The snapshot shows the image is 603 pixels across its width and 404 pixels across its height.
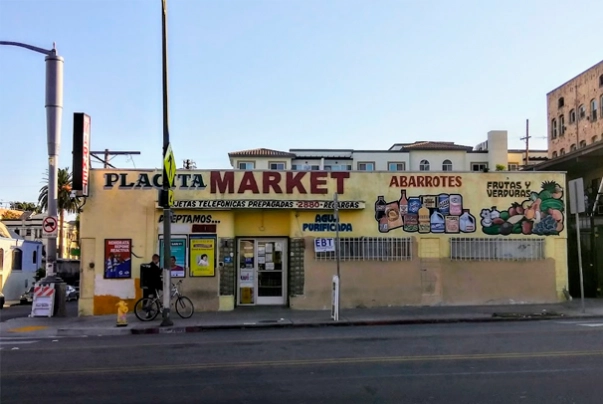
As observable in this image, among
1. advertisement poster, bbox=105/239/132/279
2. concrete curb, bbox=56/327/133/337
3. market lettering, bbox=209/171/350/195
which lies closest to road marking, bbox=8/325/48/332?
concrete curb, bbox=56/327/133/337

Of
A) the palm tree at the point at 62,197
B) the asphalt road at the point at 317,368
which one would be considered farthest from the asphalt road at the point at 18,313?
the palm tree at the point at 62,197

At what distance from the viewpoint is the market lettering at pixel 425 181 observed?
61.6ft

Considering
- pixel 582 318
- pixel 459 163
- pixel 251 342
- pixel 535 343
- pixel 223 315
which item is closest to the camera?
pixel 535 343

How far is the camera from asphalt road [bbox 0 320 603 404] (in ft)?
23.3

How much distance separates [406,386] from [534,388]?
1525 millimetres

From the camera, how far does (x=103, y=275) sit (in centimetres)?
1792

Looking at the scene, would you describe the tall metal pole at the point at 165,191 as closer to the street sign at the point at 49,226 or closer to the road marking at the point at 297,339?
the road marking at the point at 297,339

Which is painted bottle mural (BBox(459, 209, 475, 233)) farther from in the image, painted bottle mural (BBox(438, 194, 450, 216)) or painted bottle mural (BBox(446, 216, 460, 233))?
painted bottle mural (BBox(438, 194, 450, 216))

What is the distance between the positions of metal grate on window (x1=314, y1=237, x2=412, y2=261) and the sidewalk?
5.17ft

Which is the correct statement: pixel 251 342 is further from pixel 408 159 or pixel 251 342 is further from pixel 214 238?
pixel 408 159

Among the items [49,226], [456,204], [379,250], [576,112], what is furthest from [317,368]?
[576,112]

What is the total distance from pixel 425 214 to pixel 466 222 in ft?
4.32

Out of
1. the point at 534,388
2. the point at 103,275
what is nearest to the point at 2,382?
the point at 534,388

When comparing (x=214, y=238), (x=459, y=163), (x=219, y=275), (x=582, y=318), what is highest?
(x=459, y=163)
